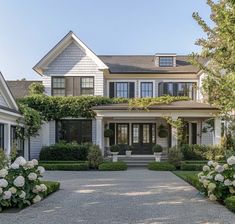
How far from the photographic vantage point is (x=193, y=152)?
2472 cm

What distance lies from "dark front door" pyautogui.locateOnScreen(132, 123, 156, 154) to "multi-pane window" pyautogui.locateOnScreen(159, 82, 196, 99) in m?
2.71

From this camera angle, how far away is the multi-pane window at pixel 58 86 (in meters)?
28.1

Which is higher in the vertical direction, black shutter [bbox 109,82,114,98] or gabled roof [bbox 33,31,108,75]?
gabled roof [bbox 33,31,108,75]

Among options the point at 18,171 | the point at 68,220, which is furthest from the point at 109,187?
the point at 68,220

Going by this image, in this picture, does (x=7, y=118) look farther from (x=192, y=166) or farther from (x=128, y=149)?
(x=128, y=149)

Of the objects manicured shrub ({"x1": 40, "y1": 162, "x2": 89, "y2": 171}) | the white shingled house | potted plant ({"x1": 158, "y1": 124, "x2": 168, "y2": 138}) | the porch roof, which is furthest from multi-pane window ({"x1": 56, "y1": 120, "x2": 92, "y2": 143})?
manicured shrub ({"x1": 40, "y1": 162, "x2": 89, "y2": 171})

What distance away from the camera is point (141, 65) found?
30859mm

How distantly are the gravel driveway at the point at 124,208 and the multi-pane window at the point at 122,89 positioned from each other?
15.5 metres

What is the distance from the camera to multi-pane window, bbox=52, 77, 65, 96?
1107 inches

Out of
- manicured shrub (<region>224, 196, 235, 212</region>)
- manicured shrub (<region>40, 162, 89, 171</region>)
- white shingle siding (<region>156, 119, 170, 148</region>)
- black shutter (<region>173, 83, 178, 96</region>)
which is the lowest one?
manicured shrub (<region>40, 162, 89, 171</region>)

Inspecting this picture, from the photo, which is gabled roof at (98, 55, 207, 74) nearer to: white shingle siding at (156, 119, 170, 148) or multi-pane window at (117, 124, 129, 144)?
white shingle siding at (156, 119, 170, 148)

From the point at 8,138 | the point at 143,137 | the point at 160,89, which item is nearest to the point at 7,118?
the point at 8,138

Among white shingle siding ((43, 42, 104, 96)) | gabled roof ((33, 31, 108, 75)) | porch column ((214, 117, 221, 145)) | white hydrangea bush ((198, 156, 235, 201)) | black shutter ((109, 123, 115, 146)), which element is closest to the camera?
white hydrangea bush ((198, 156, 235, 201))

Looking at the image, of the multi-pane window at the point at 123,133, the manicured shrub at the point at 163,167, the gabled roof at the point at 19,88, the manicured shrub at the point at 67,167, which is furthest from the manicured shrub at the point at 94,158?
the gabled roof at the point at 19,88
